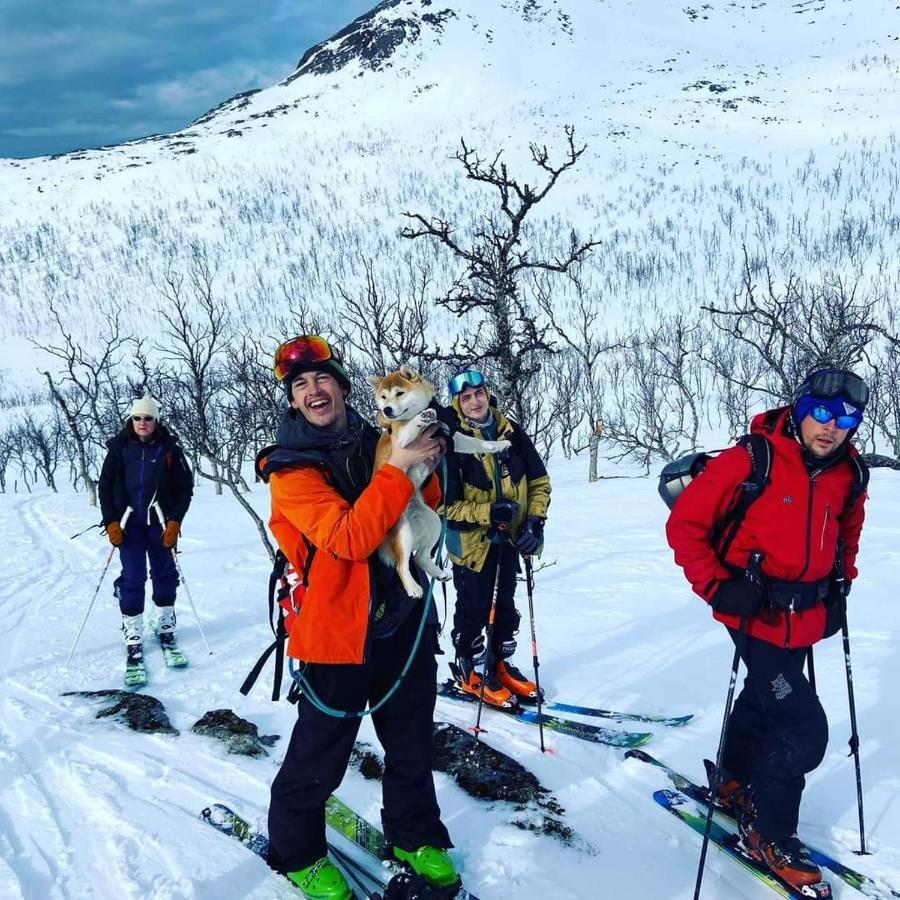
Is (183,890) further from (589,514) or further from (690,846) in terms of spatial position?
(589,514)

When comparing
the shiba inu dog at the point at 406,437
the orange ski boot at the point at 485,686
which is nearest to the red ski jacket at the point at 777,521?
the shiba inu dog at the point at 406,437

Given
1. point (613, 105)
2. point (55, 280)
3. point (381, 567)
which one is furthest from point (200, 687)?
point (613, 105)

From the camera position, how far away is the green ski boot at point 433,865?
258 cm

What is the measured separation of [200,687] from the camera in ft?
16.4

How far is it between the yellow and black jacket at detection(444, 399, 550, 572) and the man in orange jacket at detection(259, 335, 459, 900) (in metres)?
1.53

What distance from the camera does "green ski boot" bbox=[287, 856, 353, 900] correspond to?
252 cm

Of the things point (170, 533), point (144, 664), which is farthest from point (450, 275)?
point (144, 664)

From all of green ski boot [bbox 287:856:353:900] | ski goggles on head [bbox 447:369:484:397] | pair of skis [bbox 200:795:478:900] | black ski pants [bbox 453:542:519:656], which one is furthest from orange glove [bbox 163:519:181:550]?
green ski boot [bbox 287:856:353:900]

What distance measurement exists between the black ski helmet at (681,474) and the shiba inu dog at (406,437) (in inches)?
48.5

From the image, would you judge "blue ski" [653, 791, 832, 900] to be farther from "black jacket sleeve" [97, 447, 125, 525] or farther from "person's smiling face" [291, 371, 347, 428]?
"black jacket sleeve" [97, 447, 125, 525]

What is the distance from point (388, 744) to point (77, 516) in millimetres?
21752

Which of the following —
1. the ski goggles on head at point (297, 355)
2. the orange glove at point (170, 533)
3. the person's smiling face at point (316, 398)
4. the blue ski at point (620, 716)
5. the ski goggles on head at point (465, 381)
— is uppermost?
the ski goggles on head at point (297, 355)

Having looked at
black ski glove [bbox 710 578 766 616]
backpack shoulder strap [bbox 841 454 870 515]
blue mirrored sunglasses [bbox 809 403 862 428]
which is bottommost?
black ski glove [bbox 710 578 766 616]

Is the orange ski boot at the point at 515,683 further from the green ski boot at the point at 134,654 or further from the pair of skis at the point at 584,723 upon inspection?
the green ski boot at the point at 134,654
